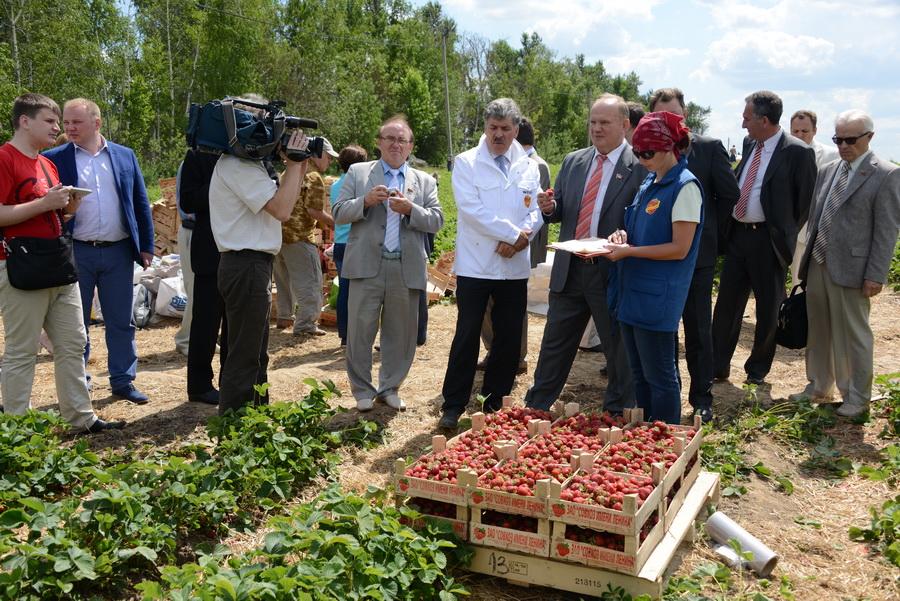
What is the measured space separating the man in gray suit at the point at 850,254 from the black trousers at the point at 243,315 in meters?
3.97

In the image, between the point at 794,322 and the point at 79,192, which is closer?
the point at 79,192

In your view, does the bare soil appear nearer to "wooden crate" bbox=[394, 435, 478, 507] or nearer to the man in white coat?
"wooden crate" bbox=[394, 435, 478, 507]

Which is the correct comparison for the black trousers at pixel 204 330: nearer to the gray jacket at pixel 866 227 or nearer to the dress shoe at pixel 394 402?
the dress shoe at pixel 394 402

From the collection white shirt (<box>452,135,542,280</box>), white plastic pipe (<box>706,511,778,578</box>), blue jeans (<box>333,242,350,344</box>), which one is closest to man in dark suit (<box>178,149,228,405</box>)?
blue jeans (<box>333,242,350,344</box>)

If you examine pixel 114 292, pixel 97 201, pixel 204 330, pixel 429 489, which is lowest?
pixel 429 489

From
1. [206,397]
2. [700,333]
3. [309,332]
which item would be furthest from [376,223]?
[309,332]

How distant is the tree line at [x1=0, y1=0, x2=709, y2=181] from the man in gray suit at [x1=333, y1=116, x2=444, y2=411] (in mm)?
23535

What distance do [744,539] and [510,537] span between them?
3.96ft

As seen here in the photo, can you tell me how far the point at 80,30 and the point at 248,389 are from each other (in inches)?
1176

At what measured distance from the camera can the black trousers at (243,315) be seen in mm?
4719

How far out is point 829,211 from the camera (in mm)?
5785

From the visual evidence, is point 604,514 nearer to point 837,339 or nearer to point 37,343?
point 837,339

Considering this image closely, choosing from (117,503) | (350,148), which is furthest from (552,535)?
(350,148)

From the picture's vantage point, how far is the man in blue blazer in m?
5.77
